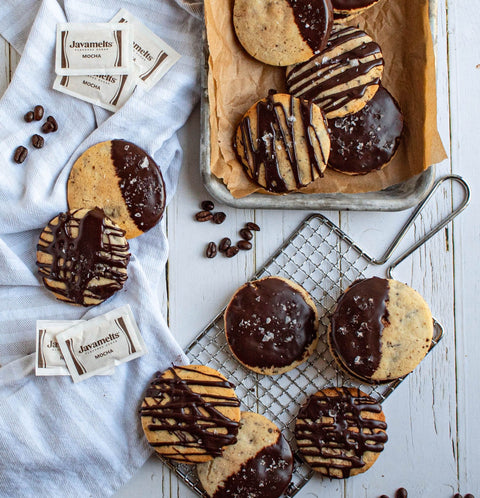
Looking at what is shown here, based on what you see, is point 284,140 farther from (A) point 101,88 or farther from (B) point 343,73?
(A) point 101,88

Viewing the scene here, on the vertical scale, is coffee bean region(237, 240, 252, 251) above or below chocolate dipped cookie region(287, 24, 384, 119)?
below

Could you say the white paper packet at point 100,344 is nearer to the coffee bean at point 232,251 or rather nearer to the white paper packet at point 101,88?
the coffee bean at point 232,251

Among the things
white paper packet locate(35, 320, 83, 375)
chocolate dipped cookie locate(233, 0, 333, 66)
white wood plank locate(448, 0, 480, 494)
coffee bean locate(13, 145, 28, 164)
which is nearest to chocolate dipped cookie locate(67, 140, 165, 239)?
coffee bean locate(13, 145, 28, 164)

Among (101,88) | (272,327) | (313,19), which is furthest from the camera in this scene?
(101,88)

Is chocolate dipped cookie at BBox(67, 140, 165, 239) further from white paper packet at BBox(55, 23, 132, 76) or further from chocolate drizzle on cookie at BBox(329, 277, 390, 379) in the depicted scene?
chocolate drizzle on cookie at BBox(329, 277, 390, 379)

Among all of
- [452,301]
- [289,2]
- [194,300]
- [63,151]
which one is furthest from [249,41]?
[452,301]

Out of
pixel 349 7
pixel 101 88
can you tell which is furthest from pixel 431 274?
pixel 101 88
